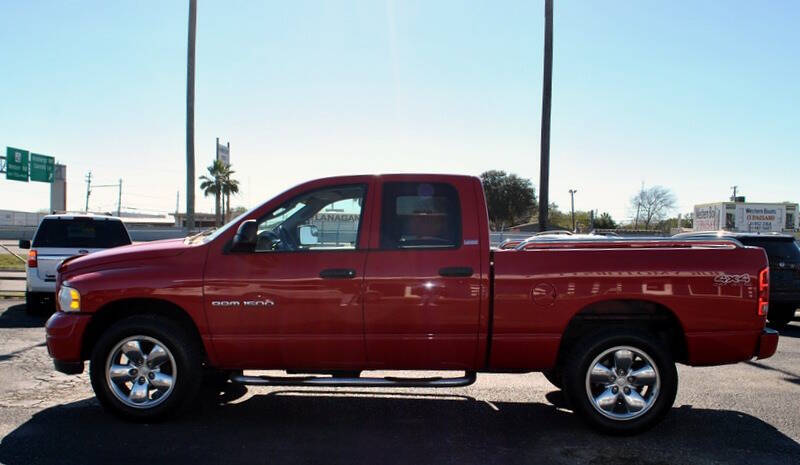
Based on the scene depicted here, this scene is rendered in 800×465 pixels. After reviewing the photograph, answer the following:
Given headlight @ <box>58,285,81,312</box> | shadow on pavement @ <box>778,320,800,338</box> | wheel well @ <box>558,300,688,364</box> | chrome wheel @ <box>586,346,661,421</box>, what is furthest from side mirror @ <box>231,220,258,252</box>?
shadow on pavement @ <box>778,320,800,338</box>

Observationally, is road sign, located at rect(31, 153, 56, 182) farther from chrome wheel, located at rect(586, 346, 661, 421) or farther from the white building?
the white building

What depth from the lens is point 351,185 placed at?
4.73m

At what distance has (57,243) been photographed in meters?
9.91

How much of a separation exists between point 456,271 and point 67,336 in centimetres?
318

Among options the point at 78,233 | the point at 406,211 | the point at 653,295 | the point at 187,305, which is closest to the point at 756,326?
the point at 653,295

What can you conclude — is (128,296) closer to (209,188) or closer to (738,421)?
(738,421)

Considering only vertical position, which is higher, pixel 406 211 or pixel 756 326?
pixel 406 211

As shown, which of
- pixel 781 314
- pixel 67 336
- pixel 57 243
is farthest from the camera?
pixel 781 314

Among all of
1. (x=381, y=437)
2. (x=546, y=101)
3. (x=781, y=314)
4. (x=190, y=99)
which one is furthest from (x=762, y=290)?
(x=190, y=99)

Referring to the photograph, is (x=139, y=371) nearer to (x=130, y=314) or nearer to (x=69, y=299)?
(x=130, y=314)

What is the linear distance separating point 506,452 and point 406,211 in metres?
1.97

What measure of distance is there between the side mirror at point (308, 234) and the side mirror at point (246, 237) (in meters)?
0.39

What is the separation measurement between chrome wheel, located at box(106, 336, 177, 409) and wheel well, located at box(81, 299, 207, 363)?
0.80ft

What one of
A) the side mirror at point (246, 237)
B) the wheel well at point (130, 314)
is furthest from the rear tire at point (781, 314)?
the wheel well at point (130, 314)
